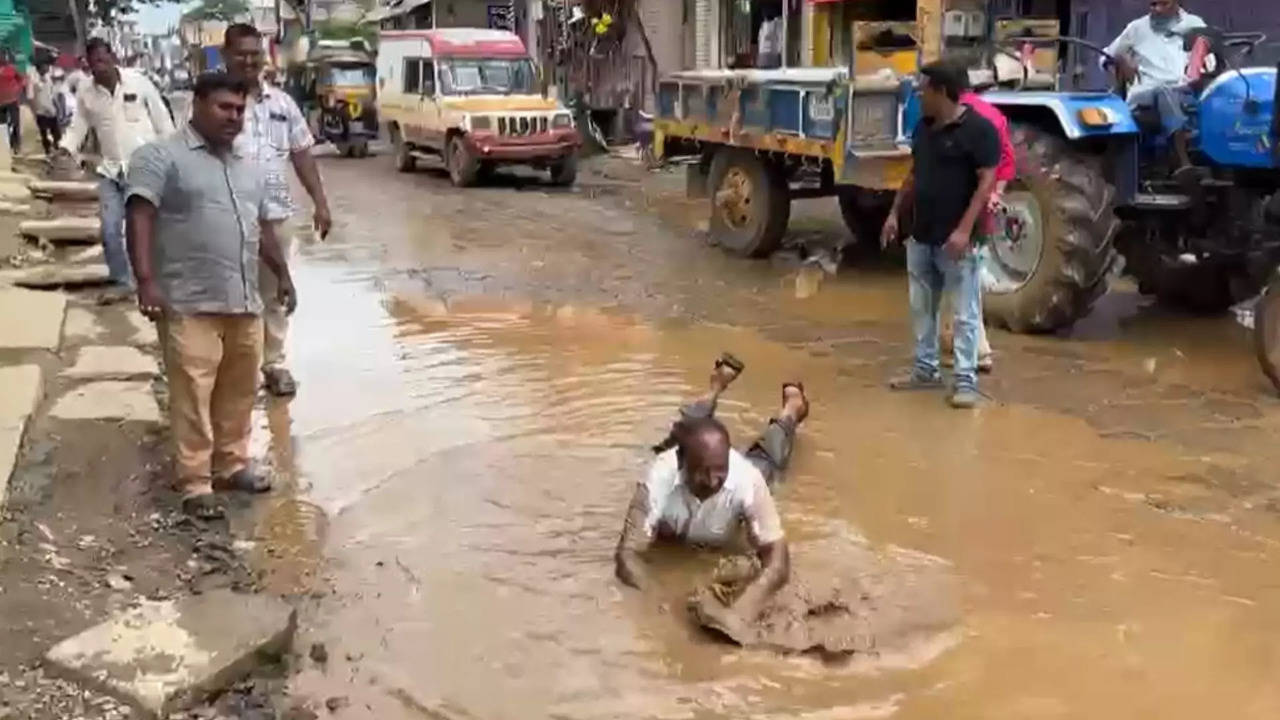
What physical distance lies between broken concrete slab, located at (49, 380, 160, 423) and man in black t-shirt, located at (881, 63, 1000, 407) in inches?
147

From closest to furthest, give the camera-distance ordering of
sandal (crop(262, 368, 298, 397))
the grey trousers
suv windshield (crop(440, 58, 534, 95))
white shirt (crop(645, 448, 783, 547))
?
1. white shirt (crop(645, 448, 783, 547))
2. the grey trousers
3. sandal (crop(262, 368, 298, 397))
4. suv windshield (crop(440, 58, 534, 95))

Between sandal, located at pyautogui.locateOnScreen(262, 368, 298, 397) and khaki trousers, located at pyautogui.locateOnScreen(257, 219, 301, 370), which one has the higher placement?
khaki trousers, located at pyautogui.locateOnScreen(257, 219, 301, 370)

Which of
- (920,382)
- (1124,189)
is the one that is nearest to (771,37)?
(1124,189)

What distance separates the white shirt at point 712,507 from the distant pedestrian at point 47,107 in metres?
19.8

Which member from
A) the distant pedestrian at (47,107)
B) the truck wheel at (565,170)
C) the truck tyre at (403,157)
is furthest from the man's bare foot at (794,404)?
the distant pedestrian at (47,107)

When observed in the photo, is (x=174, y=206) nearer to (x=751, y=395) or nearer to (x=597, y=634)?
(x=597, y=634)

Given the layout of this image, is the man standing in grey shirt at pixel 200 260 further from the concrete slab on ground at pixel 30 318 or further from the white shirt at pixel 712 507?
the concrete slab on ground at pixel 30 318

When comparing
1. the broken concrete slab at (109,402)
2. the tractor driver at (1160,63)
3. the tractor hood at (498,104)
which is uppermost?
the tractor driver at (1160,63)

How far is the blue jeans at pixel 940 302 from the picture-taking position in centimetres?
693

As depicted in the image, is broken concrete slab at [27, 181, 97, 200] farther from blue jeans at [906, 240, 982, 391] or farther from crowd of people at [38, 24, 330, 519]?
blue jeans at [906, 240, 982, 391]

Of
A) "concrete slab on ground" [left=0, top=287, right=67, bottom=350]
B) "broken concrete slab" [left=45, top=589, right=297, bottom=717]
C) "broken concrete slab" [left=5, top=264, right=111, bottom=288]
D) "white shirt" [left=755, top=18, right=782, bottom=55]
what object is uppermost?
"white shirt" [left=755, top=18, right=782, bottom=55]

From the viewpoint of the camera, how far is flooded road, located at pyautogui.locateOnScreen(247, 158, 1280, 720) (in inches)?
155

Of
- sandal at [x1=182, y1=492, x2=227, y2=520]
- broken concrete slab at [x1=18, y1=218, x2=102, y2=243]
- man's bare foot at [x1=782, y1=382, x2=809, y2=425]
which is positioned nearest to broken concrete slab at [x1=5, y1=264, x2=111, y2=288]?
broken concrete slab at [x1=18, y1=218, x2=102, y2=243]

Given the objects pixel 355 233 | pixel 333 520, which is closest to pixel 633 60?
pixel 355 233
